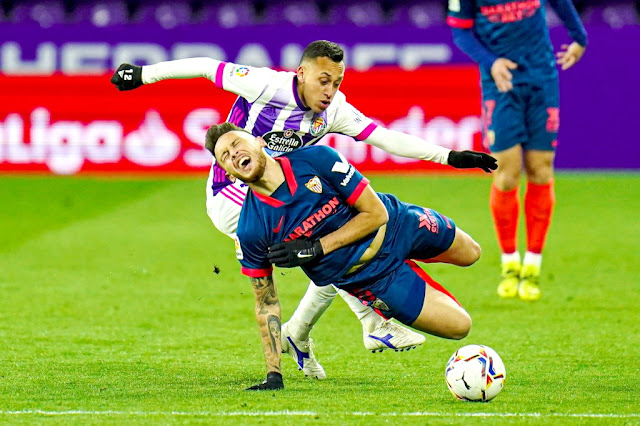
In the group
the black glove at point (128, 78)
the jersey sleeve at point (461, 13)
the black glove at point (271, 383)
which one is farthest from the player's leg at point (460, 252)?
the jersey sleeve at point (461, 13)

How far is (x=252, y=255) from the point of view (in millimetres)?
5520

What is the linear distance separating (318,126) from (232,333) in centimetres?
163

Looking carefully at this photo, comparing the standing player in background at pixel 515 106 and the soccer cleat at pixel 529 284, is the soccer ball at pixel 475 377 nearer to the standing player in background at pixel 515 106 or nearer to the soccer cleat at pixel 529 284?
the soccer cleat at pixel 529 284

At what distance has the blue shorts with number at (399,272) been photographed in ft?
18.9

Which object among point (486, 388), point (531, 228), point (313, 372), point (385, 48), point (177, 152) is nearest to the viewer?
point (486, 388)

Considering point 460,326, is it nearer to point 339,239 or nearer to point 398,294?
point 398,294

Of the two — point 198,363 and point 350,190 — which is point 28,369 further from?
point 350,190

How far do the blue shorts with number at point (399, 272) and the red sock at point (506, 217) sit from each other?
2.55m

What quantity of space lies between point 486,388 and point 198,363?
173cm

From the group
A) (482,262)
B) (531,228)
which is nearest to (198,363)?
(531,228)

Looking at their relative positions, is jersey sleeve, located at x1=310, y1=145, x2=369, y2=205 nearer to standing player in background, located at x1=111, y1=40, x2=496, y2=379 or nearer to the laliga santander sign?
standing player in background, located at x1=111, y1=40, x2=496, y2=379

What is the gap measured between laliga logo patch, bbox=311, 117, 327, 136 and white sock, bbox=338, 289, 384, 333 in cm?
84

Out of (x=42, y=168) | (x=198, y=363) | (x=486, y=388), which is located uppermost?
(x=486, y=388)

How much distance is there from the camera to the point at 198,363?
626 centimetres
